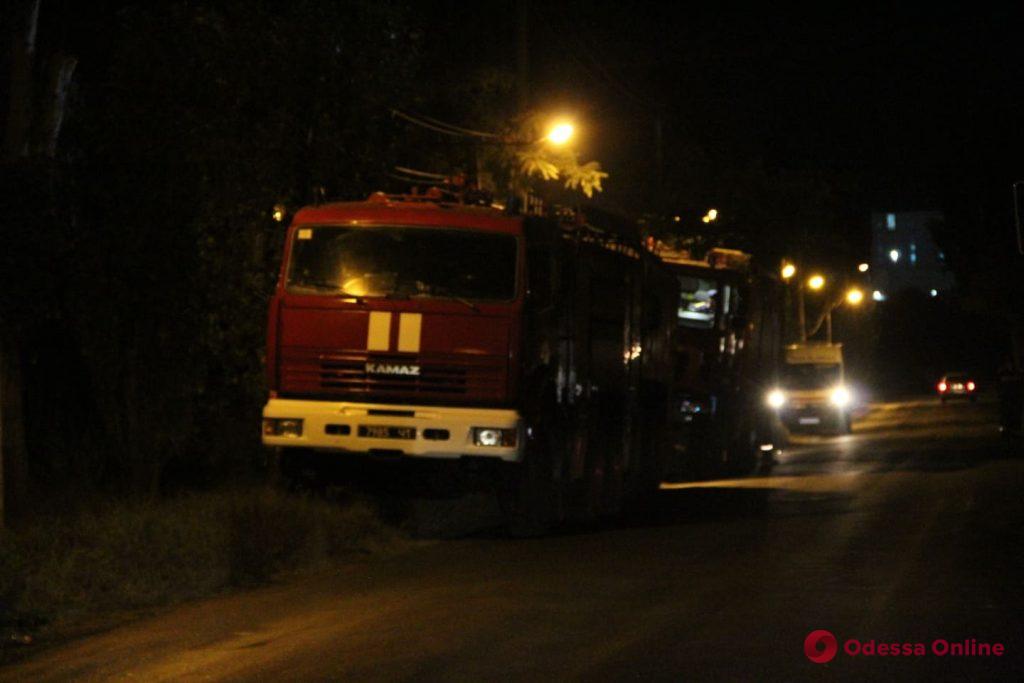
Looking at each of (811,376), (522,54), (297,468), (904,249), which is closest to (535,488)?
(297,468)

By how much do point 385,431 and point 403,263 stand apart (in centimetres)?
172

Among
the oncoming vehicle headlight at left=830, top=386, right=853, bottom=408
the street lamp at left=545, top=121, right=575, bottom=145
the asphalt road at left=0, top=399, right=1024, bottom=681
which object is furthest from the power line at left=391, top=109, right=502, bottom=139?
the oncoming vehicle headlight at left=830, top=386, right=853, bottom=408

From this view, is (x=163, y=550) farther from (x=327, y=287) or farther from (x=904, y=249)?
(x=904, y=249)

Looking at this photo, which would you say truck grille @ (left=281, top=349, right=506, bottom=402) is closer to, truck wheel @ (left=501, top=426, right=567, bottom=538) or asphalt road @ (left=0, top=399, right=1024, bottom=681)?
truck wheel @ (left=501, top=426, right=567, bottom=538)

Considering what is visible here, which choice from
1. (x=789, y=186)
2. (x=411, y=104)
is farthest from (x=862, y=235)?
(x=411, y=104)

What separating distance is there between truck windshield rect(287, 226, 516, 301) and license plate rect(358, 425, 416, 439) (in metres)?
1.34

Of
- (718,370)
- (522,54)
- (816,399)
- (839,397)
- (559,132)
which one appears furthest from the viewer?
(816,399)

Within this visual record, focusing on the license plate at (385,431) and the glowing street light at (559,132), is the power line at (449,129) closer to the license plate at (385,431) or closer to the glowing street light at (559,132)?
the glowing street light at (559,132)

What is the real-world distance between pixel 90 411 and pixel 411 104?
5.61 meters

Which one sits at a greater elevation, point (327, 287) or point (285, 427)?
point (327, 287)

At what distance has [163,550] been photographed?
43.7ft

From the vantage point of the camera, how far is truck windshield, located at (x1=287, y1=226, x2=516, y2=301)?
1579cm

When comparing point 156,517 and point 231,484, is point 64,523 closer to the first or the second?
point 156,517

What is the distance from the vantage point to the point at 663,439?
23.8m
